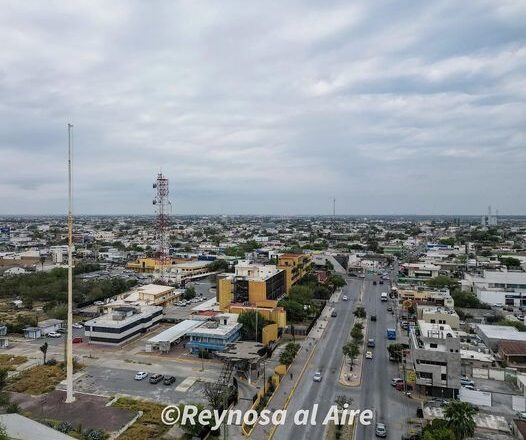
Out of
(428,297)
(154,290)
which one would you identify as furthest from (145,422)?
(428,297)

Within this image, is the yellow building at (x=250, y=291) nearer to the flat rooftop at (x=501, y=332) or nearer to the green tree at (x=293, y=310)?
the green tree at (x=293, y=310)

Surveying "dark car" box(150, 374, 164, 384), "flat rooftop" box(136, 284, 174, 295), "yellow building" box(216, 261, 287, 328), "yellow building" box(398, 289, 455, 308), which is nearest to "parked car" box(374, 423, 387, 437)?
"dark car" box(150, 374, 164, 384)

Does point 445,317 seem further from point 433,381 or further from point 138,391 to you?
point 138,391

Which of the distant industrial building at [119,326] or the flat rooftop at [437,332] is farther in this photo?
the distant industrial building at [119,326]

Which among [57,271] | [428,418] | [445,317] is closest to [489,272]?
[445,317]

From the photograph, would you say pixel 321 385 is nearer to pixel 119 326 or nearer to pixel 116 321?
pixel 119 326

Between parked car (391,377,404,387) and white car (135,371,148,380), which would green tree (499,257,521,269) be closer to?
parked car (391,377,404,387)

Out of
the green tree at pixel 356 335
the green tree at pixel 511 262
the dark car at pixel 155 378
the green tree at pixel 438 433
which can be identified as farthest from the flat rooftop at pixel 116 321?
the green tree at pixel 511 262
